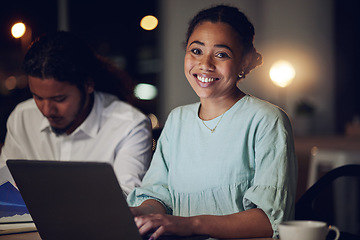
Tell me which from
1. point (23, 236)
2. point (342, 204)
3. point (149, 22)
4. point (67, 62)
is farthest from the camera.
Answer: point (149, 22)

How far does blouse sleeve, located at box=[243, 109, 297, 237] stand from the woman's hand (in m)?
0.20

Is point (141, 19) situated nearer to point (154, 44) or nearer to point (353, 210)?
point (154, 44)

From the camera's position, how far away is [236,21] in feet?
4.48

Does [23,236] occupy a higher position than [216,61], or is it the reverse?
[216,61]

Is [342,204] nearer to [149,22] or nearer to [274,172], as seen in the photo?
[274,172]

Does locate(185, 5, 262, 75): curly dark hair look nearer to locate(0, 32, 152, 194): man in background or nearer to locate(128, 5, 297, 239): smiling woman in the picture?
locate(128, 5, 297, 239): smiling woman

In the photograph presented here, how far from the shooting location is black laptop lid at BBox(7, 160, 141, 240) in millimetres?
879

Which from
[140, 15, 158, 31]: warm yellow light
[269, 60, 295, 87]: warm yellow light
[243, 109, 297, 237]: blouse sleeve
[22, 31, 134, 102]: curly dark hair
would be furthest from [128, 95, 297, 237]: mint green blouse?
[140, 15, 158, 31]: warm yellow light

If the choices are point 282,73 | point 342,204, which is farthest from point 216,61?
point 282,73

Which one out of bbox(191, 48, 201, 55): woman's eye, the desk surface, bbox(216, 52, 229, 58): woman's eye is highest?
bbox(191, 48, 201, 55): woman's eye

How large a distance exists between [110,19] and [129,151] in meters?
4.76

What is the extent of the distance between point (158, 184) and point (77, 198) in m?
0.55

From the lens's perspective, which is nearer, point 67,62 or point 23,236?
point 23,236

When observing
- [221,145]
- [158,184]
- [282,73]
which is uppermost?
[282,73]
